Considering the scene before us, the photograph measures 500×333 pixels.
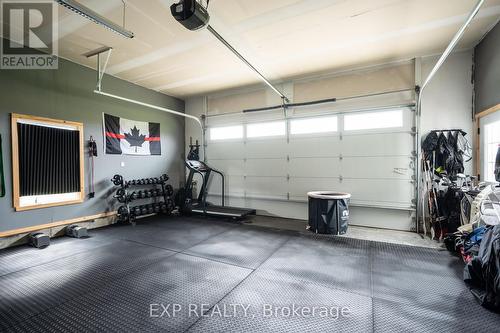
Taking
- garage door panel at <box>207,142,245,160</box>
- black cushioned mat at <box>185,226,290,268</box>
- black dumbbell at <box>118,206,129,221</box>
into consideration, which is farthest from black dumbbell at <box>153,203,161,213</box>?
black cushioned mat at <box>185,226,290,268</box>

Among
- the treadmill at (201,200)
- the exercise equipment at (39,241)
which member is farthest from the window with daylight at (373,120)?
the exercise equipment at (39,241)

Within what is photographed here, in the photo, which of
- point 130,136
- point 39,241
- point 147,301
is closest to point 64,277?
point 147,301

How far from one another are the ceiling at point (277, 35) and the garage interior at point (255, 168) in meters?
0.03

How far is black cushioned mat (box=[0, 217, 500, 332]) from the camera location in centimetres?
201

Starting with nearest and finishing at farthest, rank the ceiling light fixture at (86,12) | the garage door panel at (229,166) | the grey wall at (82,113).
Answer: the ceiling light fixture at (86,12) → the grey wall at (82,113) → the garage door panel at (229,166)

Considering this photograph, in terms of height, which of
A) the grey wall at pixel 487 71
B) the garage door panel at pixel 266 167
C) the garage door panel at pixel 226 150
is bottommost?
the garage door panel at pixel 266 167

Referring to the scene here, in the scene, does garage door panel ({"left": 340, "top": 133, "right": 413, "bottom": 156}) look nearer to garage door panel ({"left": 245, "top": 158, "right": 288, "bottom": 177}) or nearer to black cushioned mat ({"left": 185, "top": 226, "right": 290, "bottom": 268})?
garage door panel ({"left": 245, "top": 158, "right": 288, "bottom": 177})

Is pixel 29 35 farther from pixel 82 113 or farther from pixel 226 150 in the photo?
pixel 226 150

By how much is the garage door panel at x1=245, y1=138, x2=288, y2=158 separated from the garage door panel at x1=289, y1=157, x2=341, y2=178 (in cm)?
40

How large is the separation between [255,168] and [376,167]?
9.73ft

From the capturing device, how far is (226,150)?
6.89 m

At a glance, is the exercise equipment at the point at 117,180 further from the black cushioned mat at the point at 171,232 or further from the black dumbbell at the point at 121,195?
the black cushioned mat at the point at 171,232

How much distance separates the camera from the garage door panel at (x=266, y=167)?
6.07 m

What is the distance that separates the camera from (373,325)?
1.98m
